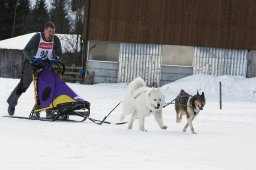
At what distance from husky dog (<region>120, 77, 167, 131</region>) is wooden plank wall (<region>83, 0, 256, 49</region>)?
52.3 ft

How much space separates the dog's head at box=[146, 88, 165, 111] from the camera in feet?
25.5

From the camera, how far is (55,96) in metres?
8.67

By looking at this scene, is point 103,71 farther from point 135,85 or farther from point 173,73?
point 135,85

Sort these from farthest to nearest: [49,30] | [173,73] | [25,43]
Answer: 1. [25,43]
2. [173,73]
3. [49,30]

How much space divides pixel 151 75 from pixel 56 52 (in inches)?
601

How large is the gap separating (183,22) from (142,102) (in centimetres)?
1645

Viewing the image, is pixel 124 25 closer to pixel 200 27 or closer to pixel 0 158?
pixel 200 27

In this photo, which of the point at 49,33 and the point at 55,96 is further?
the point at 49,33

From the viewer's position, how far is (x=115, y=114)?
11.3 meters

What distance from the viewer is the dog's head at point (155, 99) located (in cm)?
776

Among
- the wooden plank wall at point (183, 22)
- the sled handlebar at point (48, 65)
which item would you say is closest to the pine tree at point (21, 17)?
the wooden plank wall at point (183, 22)

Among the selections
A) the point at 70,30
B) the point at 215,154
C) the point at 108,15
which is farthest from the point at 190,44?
the point at 70,30

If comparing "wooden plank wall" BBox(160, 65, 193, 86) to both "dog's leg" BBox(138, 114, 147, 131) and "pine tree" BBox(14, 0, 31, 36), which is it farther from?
"pine tree" BBox(14, 0, 31, 36)

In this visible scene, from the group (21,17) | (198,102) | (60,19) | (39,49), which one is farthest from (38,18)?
(198,102)
